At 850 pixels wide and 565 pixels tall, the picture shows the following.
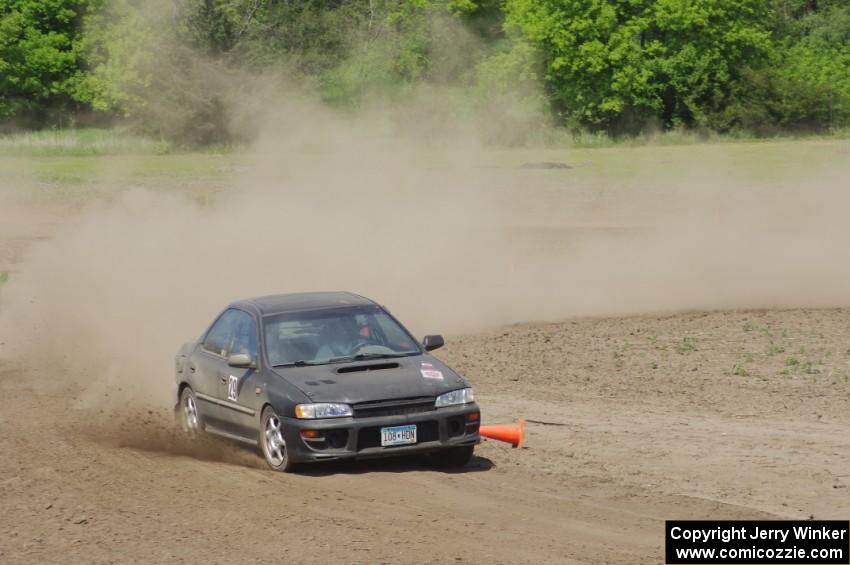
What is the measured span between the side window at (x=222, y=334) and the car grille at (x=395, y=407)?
2.20 m

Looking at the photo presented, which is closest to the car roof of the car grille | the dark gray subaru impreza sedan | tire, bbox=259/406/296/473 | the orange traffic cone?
the dark gray subaru impreza sedan

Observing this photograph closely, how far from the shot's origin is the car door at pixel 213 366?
12.8 meters

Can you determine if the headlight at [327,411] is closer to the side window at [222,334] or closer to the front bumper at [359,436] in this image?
the front bumper at [359,436]

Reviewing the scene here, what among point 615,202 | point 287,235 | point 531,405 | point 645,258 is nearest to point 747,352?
point 531,405

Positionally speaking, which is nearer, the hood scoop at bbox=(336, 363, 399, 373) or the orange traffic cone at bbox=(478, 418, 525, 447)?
the hood scoop at bbox=(336, 363, 399, 373)

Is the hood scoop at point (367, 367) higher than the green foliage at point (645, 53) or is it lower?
lower

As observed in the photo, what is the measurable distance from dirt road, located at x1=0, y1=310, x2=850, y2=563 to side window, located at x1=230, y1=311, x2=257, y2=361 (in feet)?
3.03

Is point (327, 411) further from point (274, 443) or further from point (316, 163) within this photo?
point (316, 163)

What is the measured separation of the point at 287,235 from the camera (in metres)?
27.3

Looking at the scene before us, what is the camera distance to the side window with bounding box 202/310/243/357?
13.2 meters

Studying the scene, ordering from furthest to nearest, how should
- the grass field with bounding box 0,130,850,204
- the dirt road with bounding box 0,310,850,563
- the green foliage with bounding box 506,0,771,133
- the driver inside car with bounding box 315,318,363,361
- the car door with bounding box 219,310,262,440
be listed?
the green foliage with bounding box 506,0,771,133 < the grass field with bounding box 0,130,850,204 < the driver inside car with bounding box 315,318,363,361 < the car door with bounding box 219,310,262,440 < the dirt road with bounding box 0,310,850,563

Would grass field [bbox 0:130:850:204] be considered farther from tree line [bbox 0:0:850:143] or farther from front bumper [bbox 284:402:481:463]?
front bumper [bbox 284:402:481:463]

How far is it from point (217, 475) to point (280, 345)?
157cm

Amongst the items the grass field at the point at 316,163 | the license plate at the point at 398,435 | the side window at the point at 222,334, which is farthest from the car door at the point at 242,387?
the grass field at the point at 316,163
